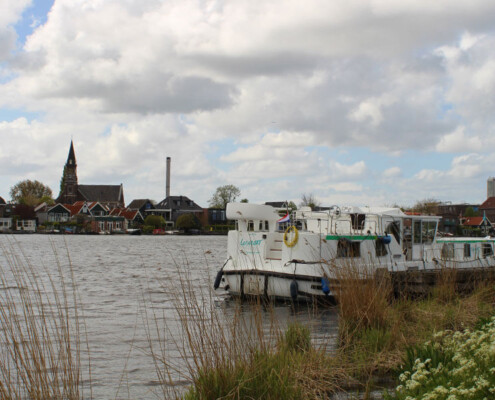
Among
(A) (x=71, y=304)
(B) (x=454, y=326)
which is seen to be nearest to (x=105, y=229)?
(A) (x=71, y=304)

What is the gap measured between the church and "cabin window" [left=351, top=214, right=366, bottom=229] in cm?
15558

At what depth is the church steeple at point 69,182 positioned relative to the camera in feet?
577

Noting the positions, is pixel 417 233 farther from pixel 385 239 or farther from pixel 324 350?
pixel 324 350

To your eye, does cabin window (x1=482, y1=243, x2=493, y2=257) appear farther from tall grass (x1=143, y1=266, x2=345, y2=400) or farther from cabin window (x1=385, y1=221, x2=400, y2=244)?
tall grass (x1=143, y1=266, x2=345, y2=400)

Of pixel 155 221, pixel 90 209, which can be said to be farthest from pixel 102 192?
pixel 155 221

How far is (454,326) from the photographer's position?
10.9 m

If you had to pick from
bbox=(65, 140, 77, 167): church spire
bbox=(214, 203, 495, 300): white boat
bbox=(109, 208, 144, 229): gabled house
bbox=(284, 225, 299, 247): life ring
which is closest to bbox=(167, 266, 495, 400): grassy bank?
bbox=(214, 203, 495, 300): white boat

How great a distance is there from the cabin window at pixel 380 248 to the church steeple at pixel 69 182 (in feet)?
527

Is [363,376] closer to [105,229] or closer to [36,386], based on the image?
[36,386]

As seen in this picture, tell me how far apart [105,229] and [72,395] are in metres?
150

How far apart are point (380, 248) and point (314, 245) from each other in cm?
287

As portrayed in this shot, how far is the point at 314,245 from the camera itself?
68.4ft

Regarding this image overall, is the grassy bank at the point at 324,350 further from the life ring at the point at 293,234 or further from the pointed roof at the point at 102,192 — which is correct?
the pointed roof at the point at 102,192

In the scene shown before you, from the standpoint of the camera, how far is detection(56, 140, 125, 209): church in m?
176
